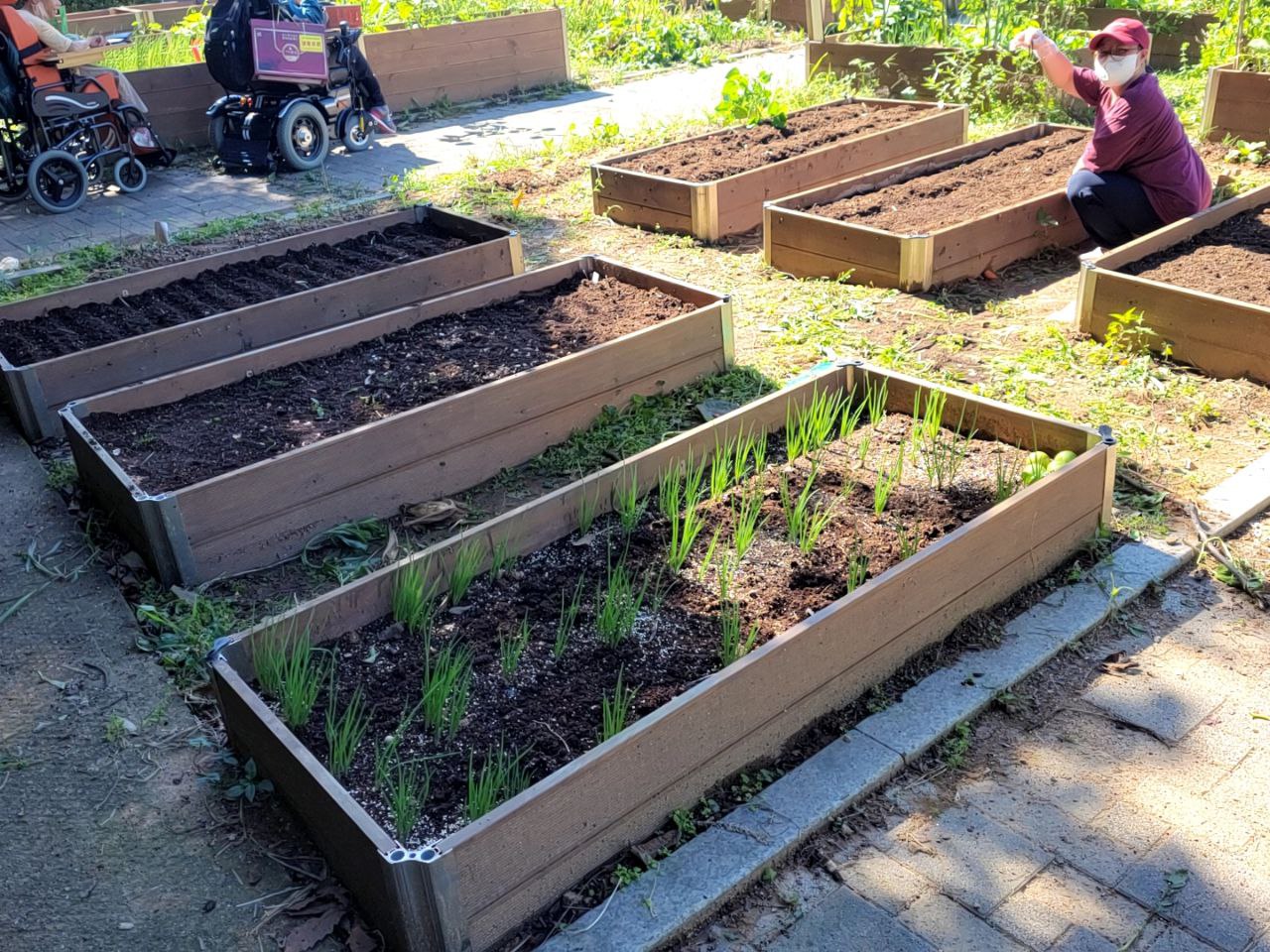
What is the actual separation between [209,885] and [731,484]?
2.01 m

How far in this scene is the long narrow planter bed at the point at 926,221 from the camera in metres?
5.99

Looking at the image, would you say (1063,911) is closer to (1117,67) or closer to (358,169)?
(1117,67)

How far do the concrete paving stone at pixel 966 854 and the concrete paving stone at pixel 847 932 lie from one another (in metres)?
0.16

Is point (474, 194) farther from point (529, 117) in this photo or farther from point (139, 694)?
point (139, 694)

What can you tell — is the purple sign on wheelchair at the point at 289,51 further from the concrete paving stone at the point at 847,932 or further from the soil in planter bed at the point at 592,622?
the concrete paving stone at the point at 847,932

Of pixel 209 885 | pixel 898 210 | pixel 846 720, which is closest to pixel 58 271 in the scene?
pixel 898 210

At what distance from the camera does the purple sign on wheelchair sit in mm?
8500

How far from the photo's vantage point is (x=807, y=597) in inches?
128

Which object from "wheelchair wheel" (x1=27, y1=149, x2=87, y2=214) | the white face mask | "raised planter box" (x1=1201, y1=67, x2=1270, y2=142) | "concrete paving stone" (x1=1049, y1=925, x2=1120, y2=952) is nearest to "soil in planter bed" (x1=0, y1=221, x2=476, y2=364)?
"wheelchair wheel" (x1=27, y1=149, x2=87, y2=214)

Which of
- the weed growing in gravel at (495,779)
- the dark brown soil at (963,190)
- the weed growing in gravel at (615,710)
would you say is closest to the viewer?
the weed growing in gravel at (495,779)

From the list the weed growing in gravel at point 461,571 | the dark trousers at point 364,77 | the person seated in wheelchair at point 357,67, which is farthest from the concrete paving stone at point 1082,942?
the dark trousers at point 364,77

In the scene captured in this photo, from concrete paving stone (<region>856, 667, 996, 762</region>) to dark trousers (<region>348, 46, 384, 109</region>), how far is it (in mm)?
8074

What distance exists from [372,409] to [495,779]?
7.57ft

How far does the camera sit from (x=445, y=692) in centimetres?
280
